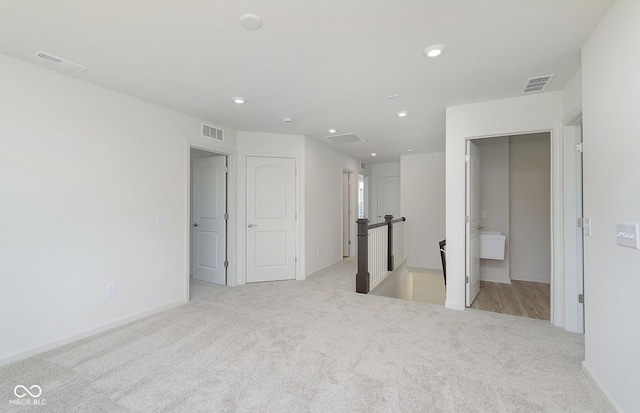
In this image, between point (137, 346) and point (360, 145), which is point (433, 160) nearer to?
point (360, 145)

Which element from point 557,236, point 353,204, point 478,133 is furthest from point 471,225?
point 353,204

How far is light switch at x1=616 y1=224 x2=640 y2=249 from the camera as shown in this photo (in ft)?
4.77

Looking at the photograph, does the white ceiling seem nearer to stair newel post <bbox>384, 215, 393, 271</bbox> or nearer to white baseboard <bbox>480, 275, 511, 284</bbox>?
stair newel post <bbox>384, 215, 393, 271</bbox>

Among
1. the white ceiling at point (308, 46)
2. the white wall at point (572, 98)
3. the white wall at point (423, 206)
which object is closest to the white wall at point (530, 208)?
the white wall at point (423, 206)

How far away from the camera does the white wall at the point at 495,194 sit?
15.2ft

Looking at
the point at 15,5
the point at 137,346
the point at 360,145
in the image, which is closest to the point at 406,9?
the point at 15,5

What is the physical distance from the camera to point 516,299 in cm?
382

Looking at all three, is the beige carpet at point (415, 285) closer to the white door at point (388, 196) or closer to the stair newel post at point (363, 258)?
the stair newel post at point (363, 258)

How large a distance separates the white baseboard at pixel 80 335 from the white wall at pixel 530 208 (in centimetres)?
524

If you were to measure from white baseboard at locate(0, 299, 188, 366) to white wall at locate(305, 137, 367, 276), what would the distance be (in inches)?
90.1

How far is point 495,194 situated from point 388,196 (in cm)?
316

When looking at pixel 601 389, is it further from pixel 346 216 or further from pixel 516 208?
pixel 346 216

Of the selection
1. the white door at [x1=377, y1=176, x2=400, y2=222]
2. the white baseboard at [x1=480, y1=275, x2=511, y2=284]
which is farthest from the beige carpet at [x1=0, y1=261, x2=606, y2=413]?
the white door at [x1=377, y1=176, x2=400, y2=222]

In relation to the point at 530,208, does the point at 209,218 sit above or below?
below
